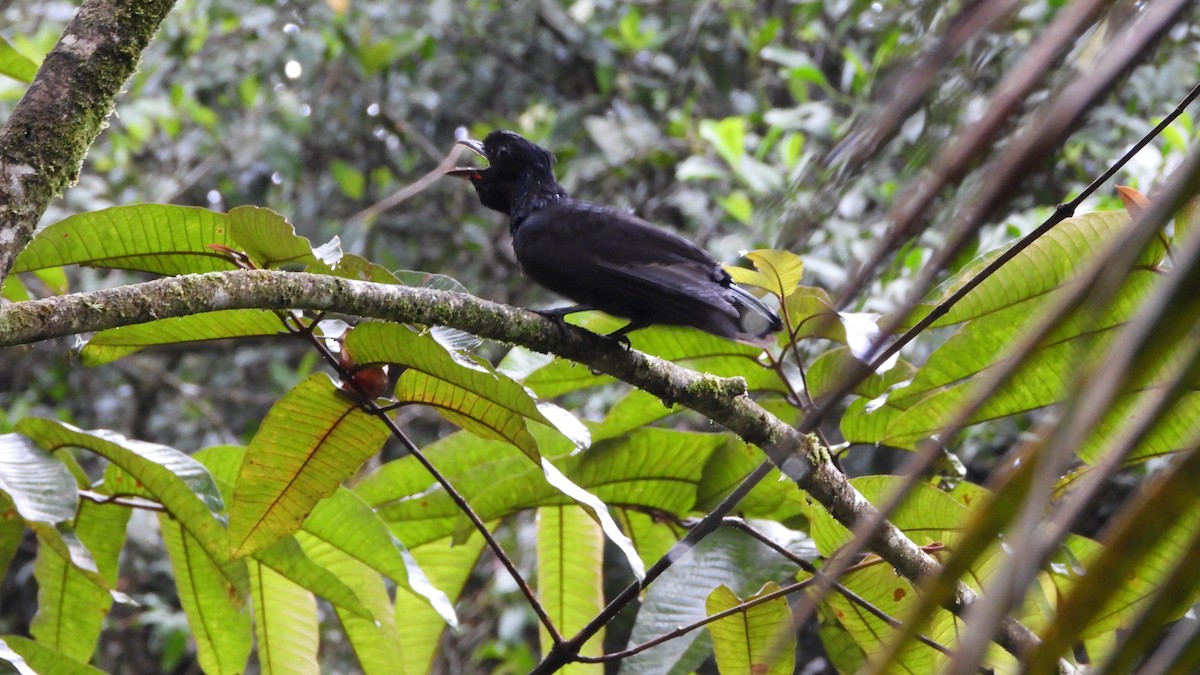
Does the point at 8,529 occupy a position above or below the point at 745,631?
above

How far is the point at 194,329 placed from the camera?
6.32ft

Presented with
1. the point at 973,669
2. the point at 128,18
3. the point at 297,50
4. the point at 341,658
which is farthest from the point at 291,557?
the point at 297,50

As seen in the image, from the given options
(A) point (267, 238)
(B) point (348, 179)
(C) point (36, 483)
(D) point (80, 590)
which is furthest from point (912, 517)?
(B) point (348, 179)

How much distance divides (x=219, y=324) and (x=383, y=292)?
336 mm

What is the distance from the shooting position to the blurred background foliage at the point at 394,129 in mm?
6137

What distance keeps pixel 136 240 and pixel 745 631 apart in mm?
1227

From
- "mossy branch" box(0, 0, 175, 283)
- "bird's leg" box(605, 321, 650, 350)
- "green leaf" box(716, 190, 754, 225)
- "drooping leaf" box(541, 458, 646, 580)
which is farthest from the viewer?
"green leaf" box(716, 190, 754, 225)

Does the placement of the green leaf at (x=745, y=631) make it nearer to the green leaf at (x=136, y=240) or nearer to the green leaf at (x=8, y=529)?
the green leaf at (x=136, y=240)

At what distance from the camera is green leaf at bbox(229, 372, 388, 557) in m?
1.85

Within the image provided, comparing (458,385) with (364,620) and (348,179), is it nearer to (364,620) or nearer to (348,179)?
(364,620)

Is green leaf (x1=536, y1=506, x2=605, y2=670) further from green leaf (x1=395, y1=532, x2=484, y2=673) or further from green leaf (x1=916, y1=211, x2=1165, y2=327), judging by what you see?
green leaf (x1=916, y1=211, x2=1165, y2=327)

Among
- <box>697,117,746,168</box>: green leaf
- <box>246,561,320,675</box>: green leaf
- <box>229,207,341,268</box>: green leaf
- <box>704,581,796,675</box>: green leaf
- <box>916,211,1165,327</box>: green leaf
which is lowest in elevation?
<box>704,581,796,675</box>: green leaf

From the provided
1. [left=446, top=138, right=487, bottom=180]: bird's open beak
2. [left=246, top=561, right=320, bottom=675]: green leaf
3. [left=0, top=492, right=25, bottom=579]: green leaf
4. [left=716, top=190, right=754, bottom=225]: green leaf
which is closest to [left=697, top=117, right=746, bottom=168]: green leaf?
[left=716, top=190, right=754, bottom=225]: green leaf

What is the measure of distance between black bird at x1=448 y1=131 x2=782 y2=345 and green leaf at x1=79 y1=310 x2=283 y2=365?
2.05 feet
